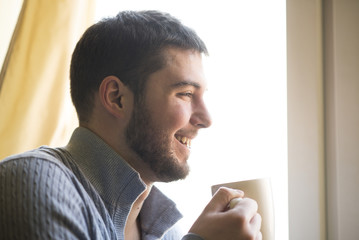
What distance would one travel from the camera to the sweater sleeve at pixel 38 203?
655 mm

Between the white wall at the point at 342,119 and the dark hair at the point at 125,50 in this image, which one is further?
the white wall at the point at 342,119

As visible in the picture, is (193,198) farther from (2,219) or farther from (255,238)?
(2,219)

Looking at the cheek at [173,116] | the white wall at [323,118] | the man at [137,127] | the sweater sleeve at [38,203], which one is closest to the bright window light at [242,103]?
the white wall at [323,118]

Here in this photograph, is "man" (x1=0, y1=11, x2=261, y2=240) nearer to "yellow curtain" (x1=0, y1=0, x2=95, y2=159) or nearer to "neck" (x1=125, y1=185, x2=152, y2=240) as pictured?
"neck" (x1=125, y1=185, x2=152, y2=240)

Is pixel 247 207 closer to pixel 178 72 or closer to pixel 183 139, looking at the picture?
pixel 183 139

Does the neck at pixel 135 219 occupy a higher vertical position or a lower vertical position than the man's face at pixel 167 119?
lower

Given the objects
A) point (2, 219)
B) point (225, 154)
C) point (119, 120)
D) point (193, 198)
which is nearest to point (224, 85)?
point (225, 154)

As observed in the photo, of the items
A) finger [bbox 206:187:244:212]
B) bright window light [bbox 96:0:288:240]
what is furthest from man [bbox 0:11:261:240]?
bright window light [bbox 96:0:288:240]

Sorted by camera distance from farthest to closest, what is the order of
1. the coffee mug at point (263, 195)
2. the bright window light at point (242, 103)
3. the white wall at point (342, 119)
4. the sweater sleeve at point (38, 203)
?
the bright window light at point (242, 103) → the white wall at point (342, 119) → the coffee mug at point (263, 195) → the sweater sleeve at point (38, 203)

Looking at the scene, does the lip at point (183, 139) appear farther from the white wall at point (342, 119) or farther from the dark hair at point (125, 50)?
the white wall at point (342, 119)

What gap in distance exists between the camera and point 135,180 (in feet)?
2.99

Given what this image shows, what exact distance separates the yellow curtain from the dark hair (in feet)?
1.23

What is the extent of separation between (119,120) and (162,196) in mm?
286

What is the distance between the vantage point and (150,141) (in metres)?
0.94
